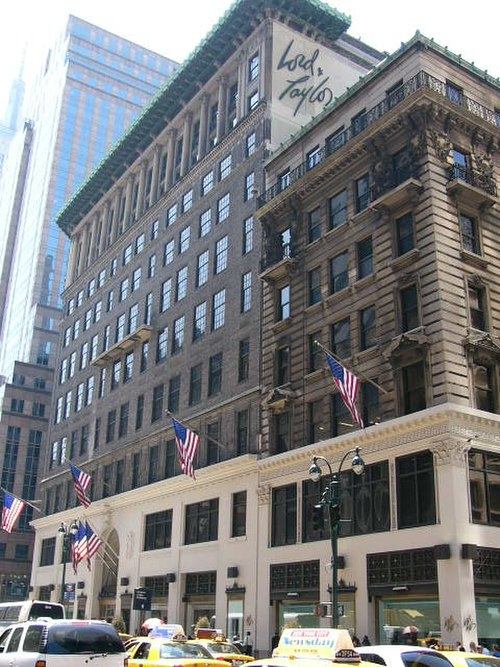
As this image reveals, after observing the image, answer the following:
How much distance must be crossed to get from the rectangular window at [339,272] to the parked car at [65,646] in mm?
24641

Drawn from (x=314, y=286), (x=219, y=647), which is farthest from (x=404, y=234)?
(x=219, y=647)

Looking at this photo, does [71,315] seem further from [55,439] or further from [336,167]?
[336,167]

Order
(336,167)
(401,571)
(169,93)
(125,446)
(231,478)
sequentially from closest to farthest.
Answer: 1. (401,571)
2. (336,167)
3. (231,478)
4. (125,446)
5. (169,93)

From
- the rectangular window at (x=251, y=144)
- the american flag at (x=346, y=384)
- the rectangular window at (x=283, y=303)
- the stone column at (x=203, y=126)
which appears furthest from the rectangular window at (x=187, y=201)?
the american flag at (x=346, y=384)

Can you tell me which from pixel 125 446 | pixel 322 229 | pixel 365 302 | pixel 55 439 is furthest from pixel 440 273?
pixel 55 439

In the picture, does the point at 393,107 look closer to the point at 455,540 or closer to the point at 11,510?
the point at 455,540

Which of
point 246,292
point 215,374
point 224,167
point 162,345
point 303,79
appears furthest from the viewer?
point 162,345

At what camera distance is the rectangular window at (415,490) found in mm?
30141

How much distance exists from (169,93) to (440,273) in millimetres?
35826

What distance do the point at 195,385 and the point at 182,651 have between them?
105ft

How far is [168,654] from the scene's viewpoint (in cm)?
1833

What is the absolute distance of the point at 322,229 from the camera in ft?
134

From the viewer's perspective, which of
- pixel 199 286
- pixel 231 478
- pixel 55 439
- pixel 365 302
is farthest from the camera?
pixel 55 439

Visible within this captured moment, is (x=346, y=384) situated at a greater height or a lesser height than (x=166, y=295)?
lesser
